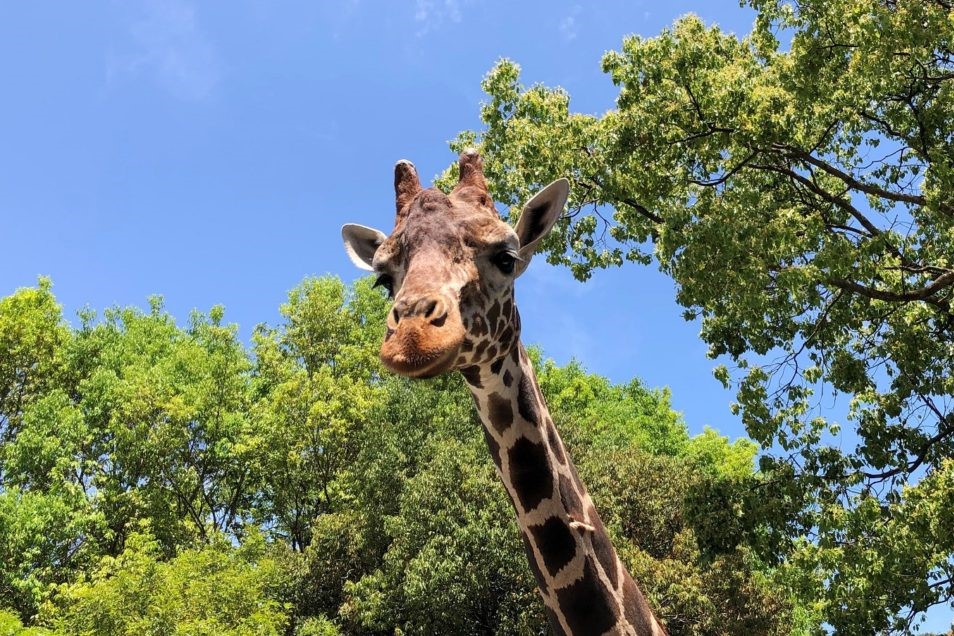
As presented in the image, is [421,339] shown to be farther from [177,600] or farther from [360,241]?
[177,600]

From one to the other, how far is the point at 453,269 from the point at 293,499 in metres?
26.5

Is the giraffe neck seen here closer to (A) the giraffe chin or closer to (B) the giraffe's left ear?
(B) the giraffe's left ear

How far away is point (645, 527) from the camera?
21453mm

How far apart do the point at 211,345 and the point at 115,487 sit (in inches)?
381

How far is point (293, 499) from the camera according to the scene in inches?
1109

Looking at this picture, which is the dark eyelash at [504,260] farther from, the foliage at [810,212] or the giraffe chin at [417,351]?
the foliage at [810,212]

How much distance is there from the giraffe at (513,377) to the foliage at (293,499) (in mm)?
9088

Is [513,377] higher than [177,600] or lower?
lower

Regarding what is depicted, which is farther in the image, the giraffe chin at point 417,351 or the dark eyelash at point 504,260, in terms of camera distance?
the dark eyelash at point 504,260

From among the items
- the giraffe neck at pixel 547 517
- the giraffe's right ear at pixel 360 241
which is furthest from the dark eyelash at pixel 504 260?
the giraffe's right ear at pixel 360 241

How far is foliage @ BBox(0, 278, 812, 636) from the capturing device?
58.6ft

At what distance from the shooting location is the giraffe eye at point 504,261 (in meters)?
4.02

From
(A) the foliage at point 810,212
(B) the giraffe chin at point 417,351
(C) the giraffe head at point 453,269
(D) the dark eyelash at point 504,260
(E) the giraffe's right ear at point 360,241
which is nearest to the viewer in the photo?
(B) the giraffe chin at point 417,351

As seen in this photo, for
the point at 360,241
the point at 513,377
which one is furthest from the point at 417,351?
the point at 360,241
